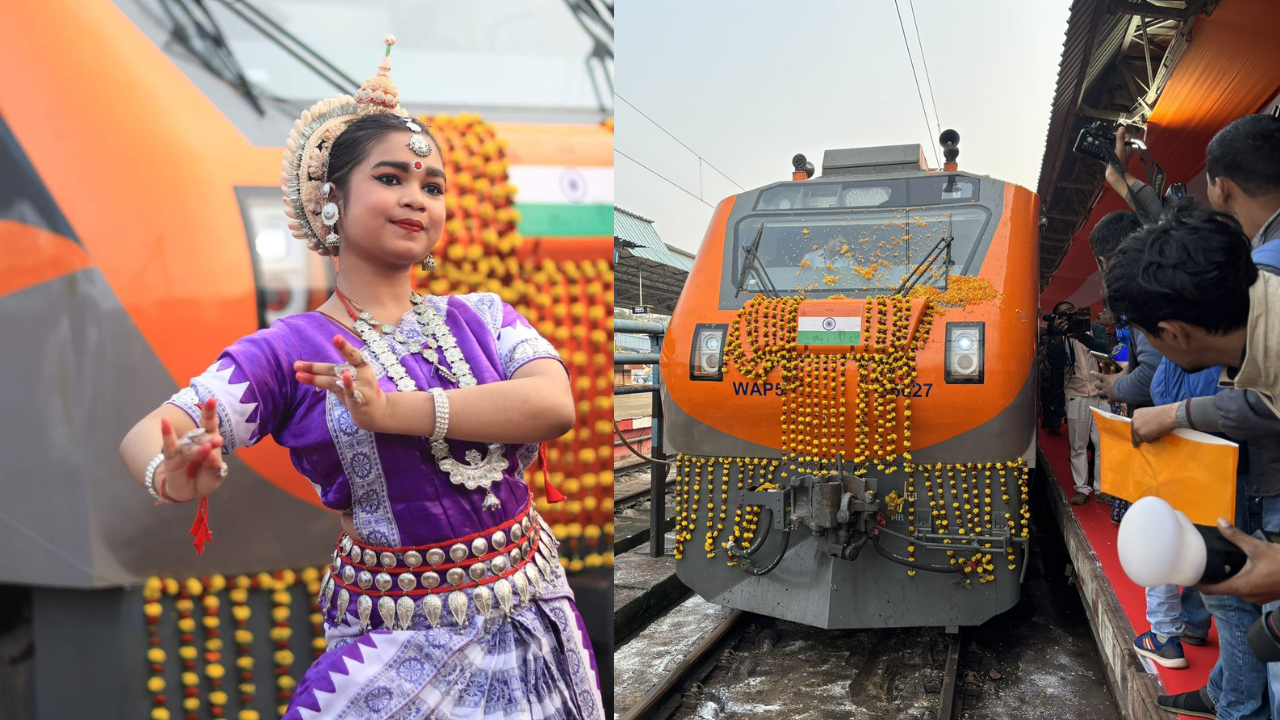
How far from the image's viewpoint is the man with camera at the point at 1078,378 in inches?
197

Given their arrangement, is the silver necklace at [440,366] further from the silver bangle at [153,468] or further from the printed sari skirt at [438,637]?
the silver bangle at [153,468]

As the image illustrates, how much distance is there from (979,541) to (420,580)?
2.80 metres

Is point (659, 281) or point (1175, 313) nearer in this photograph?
point (1175, 313)

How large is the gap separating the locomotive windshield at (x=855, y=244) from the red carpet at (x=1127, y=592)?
142cm

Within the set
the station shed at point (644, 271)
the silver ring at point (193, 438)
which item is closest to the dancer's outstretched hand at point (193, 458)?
the silver ring at point (193, 438)

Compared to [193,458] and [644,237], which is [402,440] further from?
[644,237]

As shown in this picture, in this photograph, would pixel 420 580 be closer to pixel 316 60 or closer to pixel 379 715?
pixel 379 715

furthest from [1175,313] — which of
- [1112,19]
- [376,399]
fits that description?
[1112,19]

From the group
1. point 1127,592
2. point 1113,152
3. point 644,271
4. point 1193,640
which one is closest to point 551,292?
point 1113,152

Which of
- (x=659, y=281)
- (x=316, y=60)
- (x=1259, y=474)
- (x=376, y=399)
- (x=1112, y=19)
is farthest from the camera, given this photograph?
(x=659, y=281)

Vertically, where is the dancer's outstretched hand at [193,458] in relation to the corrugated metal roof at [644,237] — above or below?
below

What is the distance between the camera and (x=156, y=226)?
5.13ft

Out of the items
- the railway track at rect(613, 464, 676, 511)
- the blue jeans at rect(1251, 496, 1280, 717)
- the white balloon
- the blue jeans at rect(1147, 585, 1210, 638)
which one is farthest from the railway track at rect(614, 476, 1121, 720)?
the railway track at rect(613, 464, 676, 511)

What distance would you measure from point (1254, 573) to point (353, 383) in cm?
134
